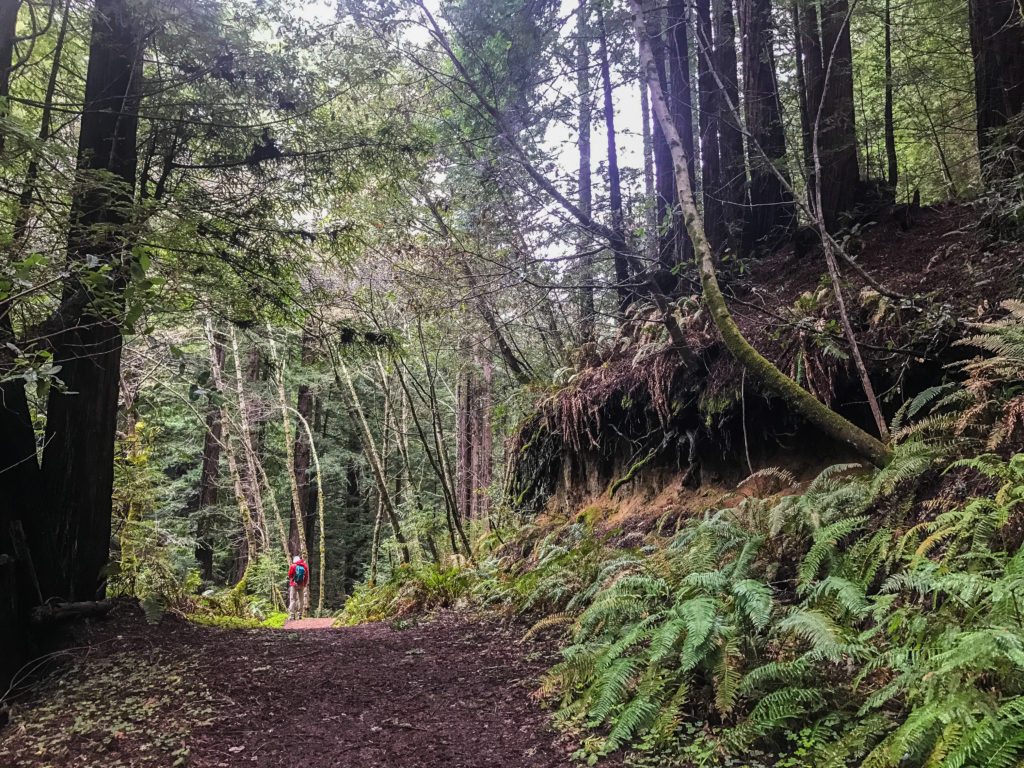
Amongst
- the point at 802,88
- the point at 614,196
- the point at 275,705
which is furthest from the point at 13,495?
the point at 802,88

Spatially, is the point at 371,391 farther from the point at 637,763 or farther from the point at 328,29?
the point at 637,763

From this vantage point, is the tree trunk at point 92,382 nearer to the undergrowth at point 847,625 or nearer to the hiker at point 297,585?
the undergrowth at point 847,625

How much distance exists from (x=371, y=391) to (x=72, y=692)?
17.1 metres

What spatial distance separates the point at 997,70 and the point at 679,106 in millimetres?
3573

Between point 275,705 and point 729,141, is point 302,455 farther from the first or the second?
point 729,141

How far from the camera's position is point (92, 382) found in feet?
17.5

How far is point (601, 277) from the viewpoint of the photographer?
11.3 m

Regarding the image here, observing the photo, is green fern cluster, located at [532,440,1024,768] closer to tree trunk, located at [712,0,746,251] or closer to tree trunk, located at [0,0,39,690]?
tree trunk, located at [0,0,39,690]

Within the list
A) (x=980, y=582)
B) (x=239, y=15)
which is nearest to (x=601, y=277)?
(x=239, y=15)

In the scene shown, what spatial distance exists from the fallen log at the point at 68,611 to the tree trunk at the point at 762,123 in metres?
8.43

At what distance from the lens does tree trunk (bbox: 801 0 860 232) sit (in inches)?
269

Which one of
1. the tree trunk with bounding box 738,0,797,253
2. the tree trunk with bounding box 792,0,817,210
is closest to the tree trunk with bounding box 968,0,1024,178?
the tree trunk with bounding box 792,0,817,210

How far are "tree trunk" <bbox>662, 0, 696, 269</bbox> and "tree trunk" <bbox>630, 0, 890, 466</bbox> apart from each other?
2347 mm

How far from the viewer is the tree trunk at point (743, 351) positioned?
4.21 m
